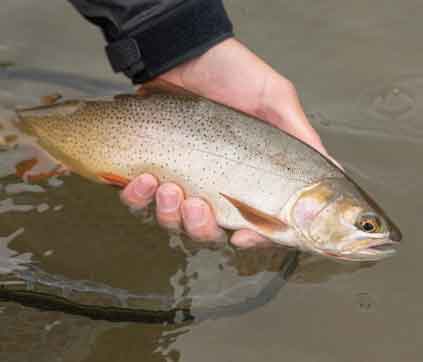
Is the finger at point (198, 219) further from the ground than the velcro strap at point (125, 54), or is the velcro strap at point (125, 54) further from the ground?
the velcro strap at point (125, 54)

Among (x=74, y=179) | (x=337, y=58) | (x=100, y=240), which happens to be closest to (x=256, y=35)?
(x=337, y=58)

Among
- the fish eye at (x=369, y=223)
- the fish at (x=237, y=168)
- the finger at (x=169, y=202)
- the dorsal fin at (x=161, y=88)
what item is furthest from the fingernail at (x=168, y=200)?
the fish eye at (x=369, y=223)

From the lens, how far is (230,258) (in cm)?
318

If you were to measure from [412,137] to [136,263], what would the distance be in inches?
73.9

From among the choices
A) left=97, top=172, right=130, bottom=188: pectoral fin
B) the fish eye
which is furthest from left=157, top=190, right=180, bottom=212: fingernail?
the fish eye

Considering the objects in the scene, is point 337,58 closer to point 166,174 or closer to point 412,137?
point 412,137

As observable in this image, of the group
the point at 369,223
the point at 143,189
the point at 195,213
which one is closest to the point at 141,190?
the point at 143,189

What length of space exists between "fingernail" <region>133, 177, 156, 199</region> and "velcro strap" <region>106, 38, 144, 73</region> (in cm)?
65

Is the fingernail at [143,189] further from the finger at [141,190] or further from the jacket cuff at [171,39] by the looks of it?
the jacket cuff at [171,39]

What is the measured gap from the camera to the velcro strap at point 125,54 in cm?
325

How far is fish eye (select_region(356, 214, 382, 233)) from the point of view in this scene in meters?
2.98

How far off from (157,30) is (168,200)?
90cm

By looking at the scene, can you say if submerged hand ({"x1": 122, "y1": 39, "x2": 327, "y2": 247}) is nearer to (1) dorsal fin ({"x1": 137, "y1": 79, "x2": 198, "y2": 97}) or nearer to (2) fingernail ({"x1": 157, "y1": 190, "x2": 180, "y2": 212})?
(2) fingernail ({"x1": 157, "y1": 190, "x2": 180, "y2": 212})

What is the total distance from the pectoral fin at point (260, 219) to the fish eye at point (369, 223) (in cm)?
36
